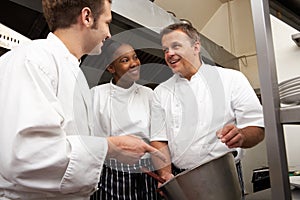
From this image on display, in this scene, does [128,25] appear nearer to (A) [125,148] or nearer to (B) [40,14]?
(B) [40,14]

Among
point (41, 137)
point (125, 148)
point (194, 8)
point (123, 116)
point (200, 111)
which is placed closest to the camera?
point (41, 137)

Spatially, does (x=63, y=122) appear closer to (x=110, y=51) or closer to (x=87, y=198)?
(x=87, y=198)

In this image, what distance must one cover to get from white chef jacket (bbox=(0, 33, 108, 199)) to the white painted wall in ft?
7.34

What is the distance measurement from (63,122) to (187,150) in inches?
25.2

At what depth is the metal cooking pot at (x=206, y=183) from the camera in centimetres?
70

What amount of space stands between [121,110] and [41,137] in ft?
2.65

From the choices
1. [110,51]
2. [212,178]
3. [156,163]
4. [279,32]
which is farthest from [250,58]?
[212,178]

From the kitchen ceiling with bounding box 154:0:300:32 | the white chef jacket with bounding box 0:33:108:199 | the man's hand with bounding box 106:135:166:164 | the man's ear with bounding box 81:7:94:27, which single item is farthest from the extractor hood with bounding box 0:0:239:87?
the kitchen ceiling with bounding box 154:0:300:32

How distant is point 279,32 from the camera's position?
2.70 meters

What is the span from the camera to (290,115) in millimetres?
534

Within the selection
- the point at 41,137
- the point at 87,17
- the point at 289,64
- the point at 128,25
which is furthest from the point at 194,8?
the point at 41,137

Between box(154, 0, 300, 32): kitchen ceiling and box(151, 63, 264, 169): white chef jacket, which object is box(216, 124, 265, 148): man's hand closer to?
box(151, 63, 264, 169): white chef jacket

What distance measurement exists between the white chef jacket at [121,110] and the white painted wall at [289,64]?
1.61m

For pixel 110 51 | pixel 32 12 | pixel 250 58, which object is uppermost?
pixel 250 58
